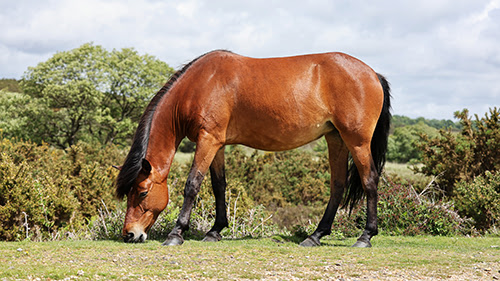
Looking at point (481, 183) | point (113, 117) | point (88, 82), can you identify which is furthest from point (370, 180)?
point (113, 117)

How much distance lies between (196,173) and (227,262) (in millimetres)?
1635

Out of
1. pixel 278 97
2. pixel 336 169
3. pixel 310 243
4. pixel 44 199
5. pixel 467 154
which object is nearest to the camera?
pixel 278 97

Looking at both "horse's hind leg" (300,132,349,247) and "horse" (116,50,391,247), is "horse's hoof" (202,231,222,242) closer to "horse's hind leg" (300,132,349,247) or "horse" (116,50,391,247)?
"horse" (116,50,391,247)

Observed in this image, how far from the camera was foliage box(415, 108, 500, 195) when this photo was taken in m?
12.1

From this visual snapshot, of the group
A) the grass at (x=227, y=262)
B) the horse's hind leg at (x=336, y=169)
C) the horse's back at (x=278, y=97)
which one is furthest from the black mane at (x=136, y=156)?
the horse's hind leg at (x=336, y=169)

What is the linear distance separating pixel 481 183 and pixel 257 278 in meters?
7.95

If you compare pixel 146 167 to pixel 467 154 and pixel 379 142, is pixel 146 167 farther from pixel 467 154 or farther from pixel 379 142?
pixel 467 154

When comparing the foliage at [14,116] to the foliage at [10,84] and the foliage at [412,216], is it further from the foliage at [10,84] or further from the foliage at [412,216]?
the foliage at [10,84]

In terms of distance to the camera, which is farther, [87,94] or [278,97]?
[87,94]

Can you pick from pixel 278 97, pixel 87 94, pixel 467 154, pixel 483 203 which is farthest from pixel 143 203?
pixel 87 94

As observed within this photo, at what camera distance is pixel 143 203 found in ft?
20.8

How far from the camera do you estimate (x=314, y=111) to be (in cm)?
670

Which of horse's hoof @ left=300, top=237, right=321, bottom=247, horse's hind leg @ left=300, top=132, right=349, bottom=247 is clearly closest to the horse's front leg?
horse's hoof @ left=300, top=237, right=321, bottom=247

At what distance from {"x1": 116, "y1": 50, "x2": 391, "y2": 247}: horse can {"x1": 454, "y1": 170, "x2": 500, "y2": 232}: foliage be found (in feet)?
14.6
